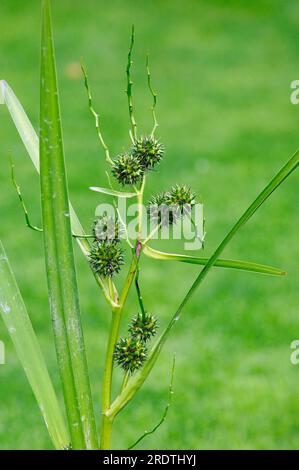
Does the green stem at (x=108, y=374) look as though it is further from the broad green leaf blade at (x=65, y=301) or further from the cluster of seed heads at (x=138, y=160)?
the cluster of seed heads at (x=138, y=160)

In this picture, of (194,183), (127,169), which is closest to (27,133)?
(127,169)

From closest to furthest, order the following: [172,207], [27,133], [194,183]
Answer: [172,207]
[27,133]
[194,183]

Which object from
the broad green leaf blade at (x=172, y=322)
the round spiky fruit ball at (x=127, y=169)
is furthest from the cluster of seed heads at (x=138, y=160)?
the broad green leaf blade at (x=172, y=322)

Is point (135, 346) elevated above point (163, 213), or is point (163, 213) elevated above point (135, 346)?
point (163, 213)

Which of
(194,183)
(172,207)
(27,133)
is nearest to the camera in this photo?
(172,207)

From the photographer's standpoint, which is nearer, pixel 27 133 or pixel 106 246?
pixel 106 246

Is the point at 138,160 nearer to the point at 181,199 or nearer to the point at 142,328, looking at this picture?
the point at 181,199
